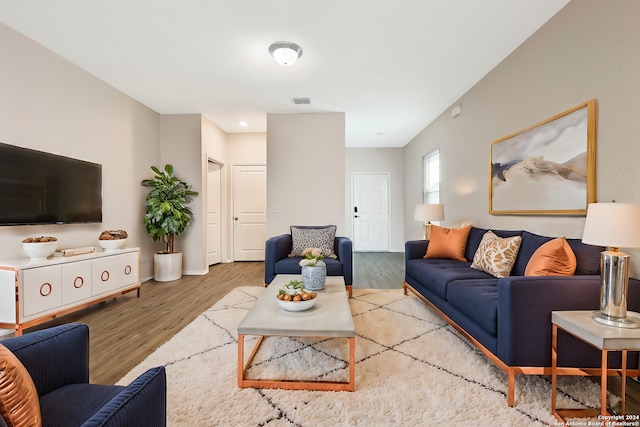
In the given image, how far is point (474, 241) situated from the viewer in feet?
10.8

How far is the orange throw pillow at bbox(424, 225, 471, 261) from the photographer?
336 cm

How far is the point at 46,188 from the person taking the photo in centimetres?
286

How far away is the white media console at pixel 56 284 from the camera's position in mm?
2316

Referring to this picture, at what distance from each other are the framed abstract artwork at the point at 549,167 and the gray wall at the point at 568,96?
64 mm

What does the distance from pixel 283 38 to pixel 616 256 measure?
2.85m

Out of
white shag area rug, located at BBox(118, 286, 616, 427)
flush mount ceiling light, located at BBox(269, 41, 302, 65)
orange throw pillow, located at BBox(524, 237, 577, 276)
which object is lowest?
white shag area rug, located at BBox(118, 286, 616, 427)

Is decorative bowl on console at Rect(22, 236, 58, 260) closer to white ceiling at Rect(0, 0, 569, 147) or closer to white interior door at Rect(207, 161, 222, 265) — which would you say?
white ceiling at Rect(0, 0, 569, 147)

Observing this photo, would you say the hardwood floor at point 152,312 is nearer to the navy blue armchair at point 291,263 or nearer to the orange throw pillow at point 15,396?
the navy blue armchair at point 291,263

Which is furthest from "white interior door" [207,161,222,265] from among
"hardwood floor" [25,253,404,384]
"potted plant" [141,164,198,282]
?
"potted plant" [141,164,198,282]

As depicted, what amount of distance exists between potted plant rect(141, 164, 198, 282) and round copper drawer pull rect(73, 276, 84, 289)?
1.56 meters

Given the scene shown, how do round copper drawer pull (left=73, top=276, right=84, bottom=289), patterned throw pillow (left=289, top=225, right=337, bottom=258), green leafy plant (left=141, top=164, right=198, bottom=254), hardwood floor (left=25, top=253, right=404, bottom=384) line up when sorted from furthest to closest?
green leafy plant (left=141, top=164, right=198, bottom=254) < patterned throw pillow (left=289, top=225, right=337, bottom=258) < round copper drawer pull (left=73, top=276, right=84, bottom=289) < hardwood floor (left=25, top=253, right=404, bottom=384)

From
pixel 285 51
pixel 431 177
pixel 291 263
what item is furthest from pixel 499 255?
pixel 431 177

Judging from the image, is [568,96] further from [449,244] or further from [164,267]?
[164,267]

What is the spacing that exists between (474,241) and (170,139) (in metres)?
4.68
